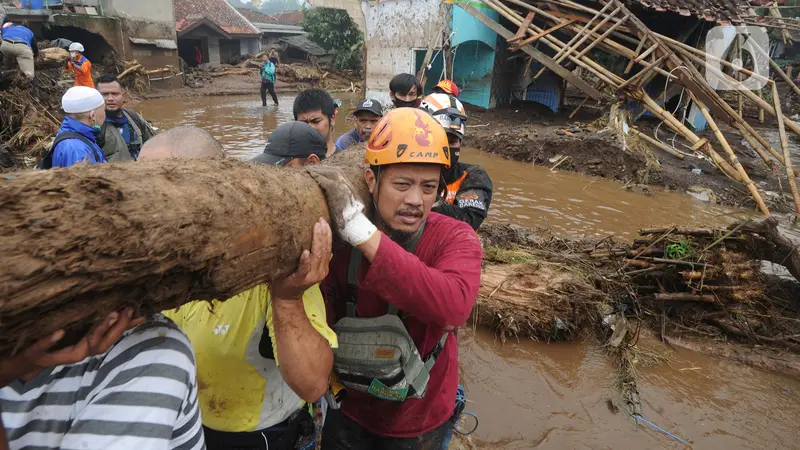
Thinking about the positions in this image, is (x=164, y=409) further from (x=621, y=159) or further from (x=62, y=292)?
(x=621, y=159)

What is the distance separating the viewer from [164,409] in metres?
0.95

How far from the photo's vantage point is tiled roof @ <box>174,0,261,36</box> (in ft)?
90.5

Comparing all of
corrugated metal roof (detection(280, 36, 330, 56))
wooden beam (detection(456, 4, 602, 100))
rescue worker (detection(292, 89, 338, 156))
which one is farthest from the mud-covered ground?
corrugated metal roof (detection(280, 36, 330, 56))

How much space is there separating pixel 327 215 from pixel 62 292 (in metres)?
0.78

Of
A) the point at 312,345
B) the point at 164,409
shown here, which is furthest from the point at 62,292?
the point at 312,345

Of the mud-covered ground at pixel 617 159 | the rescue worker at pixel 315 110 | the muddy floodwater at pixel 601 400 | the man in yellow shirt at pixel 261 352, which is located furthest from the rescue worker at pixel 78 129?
the mud-covered ground at pixel 617 159

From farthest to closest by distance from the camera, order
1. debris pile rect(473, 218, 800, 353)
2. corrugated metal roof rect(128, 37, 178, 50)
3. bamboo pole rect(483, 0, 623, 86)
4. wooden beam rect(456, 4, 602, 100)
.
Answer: corrugated metal roof rect(128, 37, 178, 50)
wooden beam rect(456, 4, 602, 100)
bamboo pole rect(483, 0, 623, 86)
debris pile rect(473, 218, 800, 353)

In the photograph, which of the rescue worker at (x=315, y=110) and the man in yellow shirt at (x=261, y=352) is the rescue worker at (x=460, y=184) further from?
the man in yellow shirt at (x=261, y=352)

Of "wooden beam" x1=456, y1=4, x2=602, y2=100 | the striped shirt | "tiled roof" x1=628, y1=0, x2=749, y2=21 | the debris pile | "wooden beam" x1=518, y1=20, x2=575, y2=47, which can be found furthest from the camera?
"wooden beam" x1=456, y1=4, x2=602, y2=100

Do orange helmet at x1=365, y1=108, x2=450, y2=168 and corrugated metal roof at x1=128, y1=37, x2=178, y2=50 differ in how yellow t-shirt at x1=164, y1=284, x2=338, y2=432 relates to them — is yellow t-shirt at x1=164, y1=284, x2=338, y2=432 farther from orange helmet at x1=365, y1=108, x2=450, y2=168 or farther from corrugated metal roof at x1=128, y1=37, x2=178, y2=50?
corrugated metal roof at x1=128, y1=37, x2=178, y2=50

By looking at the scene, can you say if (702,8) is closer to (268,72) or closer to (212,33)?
(268,72)

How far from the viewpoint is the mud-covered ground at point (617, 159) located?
9.18 m

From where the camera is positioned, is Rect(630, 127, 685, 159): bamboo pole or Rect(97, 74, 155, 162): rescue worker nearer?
Rect(97, 74, 155, 162): rescue worker

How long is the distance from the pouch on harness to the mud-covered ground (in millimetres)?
9241
